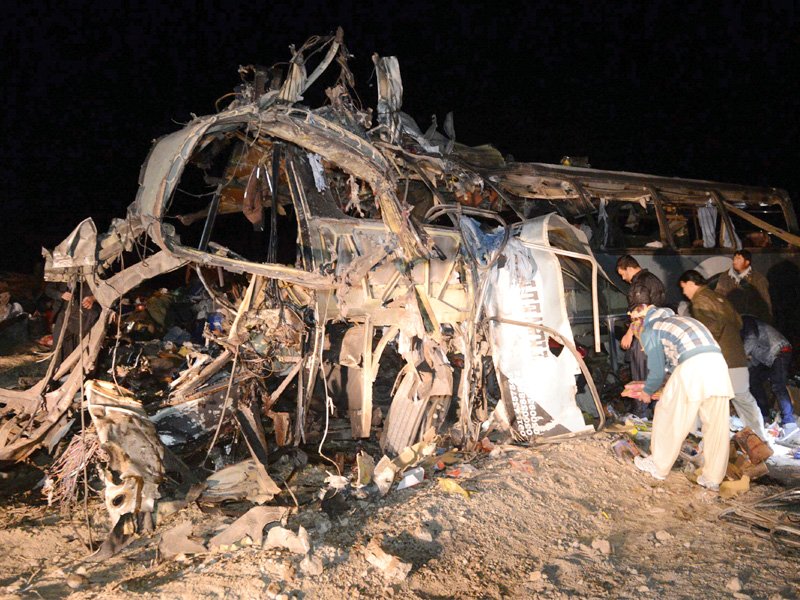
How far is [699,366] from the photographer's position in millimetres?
4379

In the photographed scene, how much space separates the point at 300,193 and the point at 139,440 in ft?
7.34

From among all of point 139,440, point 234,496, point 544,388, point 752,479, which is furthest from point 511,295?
point 139,440

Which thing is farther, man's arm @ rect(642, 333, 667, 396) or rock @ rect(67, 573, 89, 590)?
man's arm @ rect(642, 333, 667, 396)

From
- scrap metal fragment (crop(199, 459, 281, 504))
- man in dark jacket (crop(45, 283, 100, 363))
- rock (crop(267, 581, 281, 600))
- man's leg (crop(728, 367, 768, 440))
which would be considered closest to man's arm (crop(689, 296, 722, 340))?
man's leg (crop(728, 367, 768, 440))

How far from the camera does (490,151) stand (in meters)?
6.57

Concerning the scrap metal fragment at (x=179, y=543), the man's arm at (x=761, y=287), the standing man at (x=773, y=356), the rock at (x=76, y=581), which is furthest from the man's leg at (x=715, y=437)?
the rock at (x=76, y=581)

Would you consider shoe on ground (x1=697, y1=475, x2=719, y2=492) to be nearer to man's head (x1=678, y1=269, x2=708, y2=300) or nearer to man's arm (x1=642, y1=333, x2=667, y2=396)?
man's arm (x1=642, y1=333, x2=667, y2=396)

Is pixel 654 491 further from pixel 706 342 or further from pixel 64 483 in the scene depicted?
pixel 64 483

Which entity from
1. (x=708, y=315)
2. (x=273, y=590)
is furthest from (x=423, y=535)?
(x=708, y=315)

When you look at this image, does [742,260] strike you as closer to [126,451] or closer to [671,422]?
[671,422]

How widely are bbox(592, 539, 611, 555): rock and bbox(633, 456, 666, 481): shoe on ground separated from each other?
4.64 feet

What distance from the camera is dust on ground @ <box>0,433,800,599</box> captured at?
304cm

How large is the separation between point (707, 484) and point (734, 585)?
161 cm

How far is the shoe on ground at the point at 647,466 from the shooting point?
4711 mm
